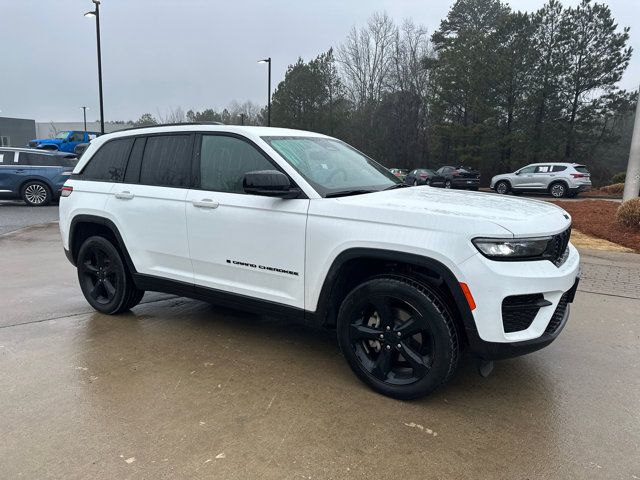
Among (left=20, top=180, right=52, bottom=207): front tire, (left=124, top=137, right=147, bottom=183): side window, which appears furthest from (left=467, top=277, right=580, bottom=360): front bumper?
(left=20, top=180, right=52, bottom=207): front tire

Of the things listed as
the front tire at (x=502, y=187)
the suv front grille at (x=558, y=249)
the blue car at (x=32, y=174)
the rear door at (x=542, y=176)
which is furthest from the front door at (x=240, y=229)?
the front tire at (x=502, y=187)

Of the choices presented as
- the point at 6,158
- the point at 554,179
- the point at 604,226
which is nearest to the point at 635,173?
the point at 604,226

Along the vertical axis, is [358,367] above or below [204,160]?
below

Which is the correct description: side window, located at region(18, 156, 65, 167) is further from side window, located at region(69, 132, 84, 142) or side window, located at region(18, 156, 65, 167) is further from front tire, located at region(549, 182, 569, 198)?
front tire, located at region(549, 182, 569, 198)

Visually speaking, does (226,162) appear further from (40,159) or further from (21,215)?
(40,159)

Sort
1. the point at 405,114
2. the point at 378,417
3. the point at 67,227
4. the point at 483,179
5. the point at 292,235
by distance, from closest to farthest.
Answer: the point at 378,417, the point at 292,235, the point at 67,227, the point at 483,179, the point at 405,114

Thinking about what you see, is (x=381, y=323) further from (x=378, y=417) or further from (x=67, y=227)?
(x=67, y=227)

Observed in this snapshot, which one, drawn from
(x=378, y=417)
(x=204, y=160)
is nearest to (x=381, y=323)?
(x=378, y=417)

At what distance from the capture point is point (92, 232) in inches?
189

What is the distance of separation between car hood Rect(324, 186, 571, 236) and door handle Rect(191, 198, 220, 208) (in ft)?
3.49

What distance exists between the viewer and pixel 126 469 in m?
2.40

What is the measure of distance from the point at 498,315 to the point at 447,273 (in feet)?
1.22

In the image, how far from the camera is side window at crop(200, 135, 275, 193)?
146 inches

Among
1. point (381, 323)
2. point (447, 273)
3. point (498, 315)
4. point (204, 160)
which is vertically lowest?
point (381, 323)
